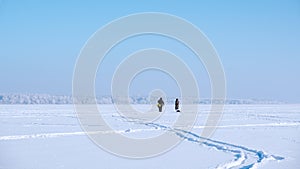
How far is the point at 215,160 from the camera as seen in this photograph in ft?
29.1

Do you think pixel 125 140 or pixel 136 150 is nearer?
A: pixel 136 150

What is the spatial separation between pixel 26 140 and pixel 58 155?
11.0ft

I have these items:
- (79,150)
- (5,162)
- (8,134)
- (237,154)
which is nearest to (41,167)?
(5,162)

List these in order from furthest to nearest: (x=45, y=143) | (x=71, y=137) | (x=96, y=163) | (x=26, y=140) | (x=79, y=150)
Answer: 1. (x=71, y=137)
2. (x=26, y=140)
3. (x=45, y=143)
4. (x=79, y=150)
5. (x=96, y=163)

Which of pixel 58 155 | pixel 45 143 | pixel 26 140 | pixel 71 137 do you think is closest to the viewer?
pixel 58 155

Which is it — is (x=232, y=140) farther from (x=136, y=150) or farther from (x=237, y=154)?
(x=136, y=150)

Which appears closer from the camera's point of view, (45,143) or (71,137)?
(45,143)

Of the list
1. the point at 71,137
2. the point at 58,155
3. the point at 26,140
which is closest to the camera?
the point at 58,155

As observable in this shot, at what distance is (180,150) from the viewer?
10438 mm

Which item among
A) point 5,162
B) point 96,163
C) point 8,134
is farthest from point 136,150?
point 8,134

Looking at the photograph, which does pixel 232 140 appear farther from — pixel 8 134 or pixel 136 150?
pixel 8 134

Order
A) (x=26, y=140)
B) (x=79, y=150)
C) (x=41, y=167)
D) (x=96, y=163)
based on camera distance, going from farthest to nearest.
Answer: (x=26, y=140)
(x=79, y=150)
(x=96, y=163)
(x=41, y=167)

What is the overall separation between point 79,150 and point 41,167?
242 cm

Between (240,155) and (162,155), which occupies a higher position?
(240,155)
